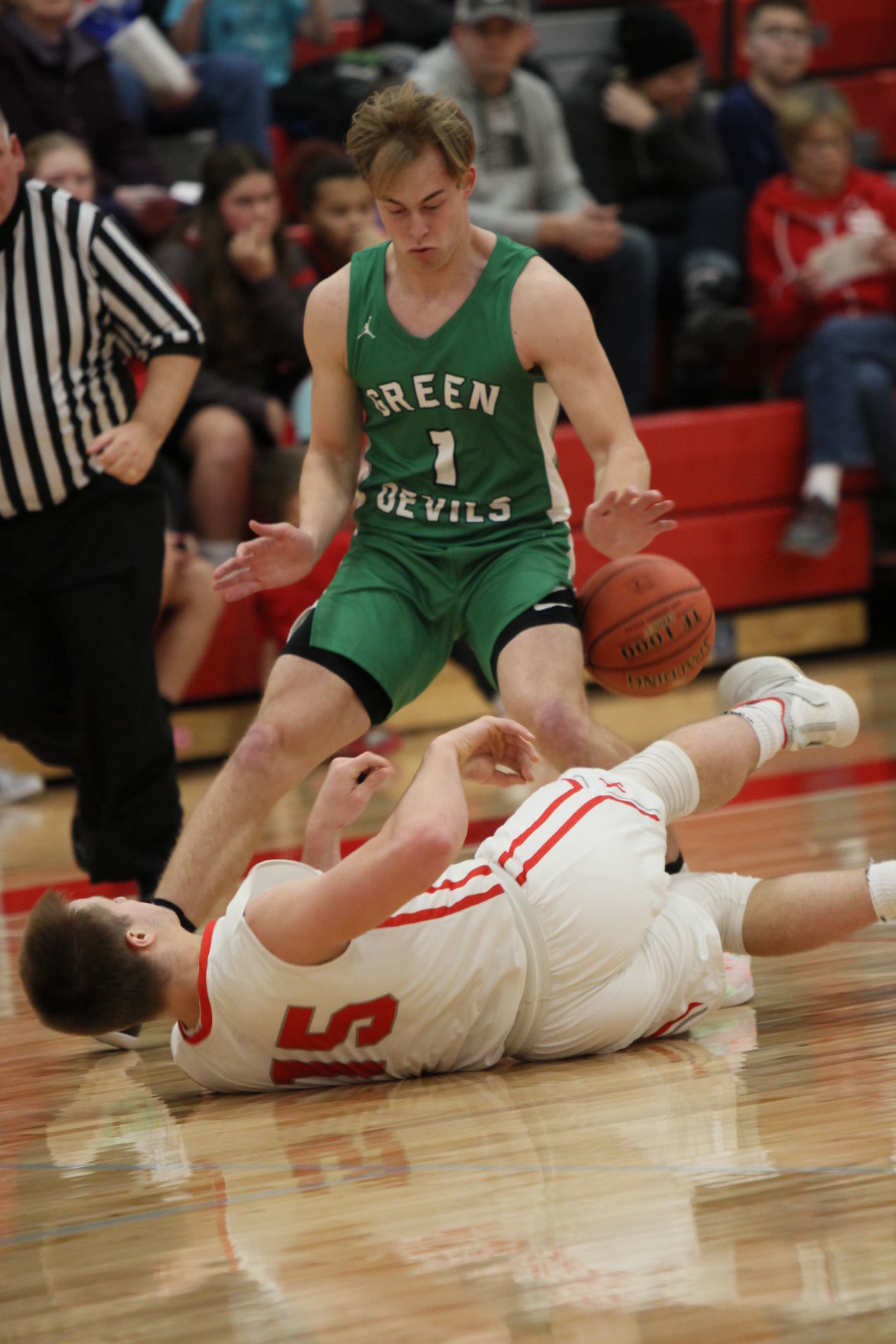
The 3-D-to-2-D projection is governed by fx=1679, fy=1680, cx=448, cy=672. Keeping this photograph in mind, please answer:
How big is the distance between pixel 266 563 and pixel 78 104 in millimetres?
4305

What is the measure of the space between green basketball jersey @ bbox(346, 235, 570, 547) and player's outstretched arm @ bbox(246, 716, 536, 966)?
3.33 ft

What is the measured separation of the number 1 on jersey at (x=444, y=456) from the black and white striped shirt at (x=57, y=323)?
72cm

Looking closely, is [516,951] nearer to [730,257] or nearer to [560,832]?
[560,832]

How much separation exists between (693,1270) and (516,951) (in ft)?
2.75

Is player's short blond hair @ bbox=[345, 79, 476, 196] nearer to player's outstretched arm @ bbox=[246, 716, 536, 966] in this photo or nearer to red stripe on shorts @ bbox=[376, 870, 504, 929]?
player's outstretched arm @ bbox=[246, 716, 536, 966]

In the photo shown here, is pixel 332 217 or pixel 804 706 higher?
pixel 332 217

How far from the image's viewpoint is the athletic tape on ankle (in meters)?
2.99

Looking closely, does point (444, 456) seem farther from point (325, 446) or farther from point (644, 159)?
point (644, 159)

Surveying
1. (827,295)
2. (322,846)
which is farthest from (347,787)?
(827,295)

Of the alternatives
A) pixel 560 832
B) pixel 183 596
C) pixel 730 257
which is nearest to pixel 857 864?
pixel 560 832

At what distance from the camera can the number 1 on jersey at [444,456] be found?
3580 mm

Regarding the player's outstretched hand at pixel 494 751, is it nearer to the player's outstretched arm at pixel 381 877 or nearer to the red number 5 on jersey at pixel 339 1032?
the player's outstretched arm at pixel 381 877

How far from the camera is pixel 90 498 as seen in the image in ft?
13.2

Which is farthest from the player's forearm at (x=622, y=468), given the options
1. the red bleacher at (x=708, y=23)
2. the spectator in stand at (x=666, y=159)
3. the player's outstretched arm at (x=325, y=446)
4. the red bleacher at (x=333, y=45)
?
the red bleacher at (x=708, y=23)
